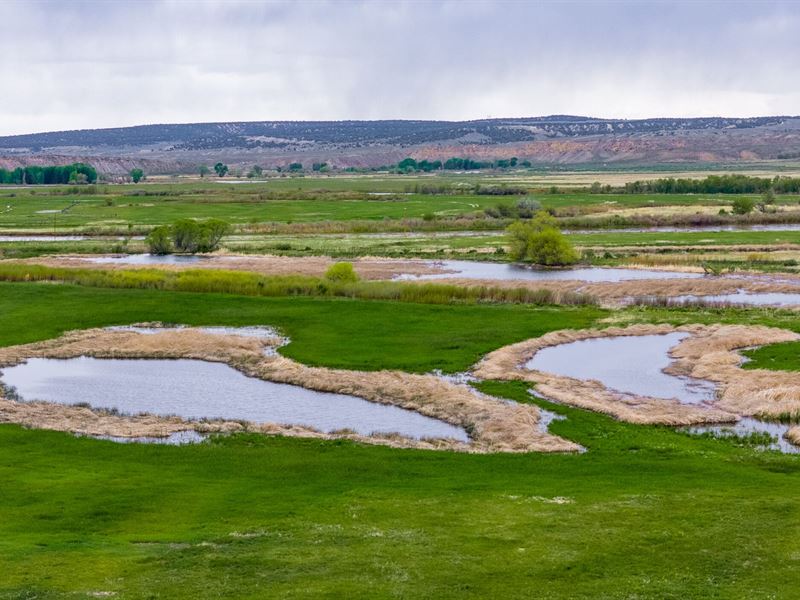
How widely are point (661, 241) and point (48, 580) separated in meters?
79.0

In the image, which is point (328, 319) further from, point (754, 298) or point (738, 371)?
point (754, 298)

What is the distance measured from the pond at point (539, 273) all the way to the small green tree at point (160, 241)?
887 inches

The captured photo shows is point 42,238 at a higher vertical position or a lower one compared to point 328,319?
higher

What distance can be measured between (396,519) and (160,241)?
69.7m

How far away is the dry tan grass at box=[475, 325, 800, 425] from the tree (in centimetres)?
2801

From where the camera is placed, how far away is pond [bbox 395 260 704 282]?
236 ft

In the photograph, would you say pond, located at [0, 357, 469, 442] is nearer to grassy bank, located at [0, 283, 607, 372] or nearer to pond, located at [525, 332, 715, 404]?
grassy bank, located at [0, 283, 607, 372]

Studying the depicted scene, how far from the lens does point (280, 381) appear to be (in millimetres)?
42219

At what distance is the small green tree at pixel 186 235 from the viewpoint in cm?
8931

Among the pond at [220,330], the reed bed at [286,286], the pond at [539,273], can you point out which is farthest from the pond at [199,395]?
the pond at [539,273]

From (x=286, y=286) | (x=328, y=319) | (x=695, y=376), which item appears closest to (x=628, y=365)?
(x=695, y=376)

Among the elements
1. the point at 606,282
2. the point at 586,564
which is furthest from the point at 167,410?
the point at 606,282

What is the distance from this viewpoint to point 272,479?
90.2 feet

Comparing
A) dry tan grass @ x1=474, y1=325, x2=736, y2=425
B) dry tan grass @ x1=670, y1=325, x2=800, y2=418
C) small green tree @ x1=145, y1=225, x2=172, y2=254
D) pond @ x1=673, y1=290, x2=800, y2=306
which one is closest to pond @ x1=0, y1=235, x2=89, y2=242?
small green tree @ x1=145, y1=225, x2=172, y2=254
